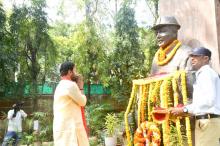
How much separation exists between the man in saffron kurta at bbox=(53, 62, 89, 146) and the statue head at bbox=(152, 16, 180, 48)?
4.35 feet

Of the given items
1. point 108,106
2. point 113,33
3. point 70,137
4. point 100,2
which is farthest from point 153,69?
point 100,2

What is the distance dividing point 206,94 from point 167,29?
1759 millimetres

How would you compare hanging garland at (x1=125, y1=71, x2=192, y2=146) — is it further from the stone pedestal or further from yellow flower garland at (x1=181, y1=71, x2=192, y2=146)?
the stone pedestal

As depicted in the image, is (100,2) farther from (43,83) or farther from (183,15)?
(183,15)

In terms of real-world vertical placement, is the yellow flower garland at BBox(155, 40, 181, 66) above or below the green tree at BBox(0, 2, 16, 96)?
below

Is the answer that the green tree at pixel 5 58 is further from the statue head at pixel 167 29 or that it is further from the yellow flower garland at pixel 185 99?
the yellow flower garland at pixel 185 99

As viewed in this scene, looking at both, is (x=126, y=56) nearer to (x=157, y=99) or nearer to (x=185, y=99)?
(x=157, y=99)

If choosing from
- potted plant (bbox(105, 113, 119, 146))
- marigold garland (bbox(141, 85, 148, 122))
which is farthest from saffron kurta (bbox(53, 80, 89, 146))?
potted plant (bbox(105, 113, 119, 146))

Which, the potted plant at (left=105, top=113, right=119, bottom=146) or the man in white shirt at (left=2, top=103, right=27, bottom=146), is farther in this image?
the man in white shirt at (left=2, top=103, right=27, bottom=146)

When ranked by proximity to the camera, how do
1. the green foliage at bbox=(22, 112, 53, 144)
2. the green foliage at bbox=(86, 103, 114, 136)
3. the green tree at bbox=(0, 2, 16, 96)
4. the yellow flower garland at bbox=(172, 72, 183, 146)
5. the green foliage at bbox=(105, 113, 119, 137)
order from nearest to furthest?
1. the yellow flower garland at bbox=(172, 72, 183, 146)
2. the green foliage at bbox=(105, 113, 119, 137)
3. the green foliage at bbox=(22, 112, 53, 144)
4. the green foliage at bbox=(86, 103, 114, 136)
5. the green tree at bbox=(0, 2, 16, 96)

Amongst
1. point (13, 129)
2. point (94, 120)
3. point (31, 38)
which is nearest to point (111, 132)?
point (13, 129)

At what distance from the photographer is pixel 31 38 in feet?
50.4

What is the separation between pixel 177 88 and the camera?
451cm

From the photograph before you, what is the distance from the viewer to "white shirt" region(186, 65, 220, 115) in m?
3.33
